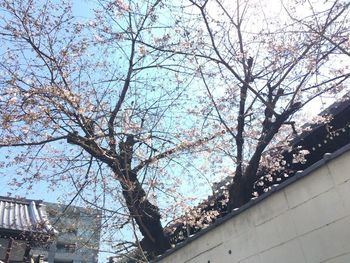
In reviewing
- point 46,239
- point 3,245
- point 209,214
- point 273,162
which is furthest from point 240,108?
point 3,245

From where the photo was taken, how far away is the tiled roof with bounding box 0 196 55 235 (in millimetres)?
13000

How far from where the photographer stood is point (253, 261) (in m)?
5.25

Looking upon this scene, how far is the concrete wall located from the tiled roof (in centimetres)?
672

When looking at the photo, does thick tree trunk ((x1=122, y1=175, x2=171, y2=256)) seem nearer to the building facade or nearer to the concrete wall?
the building facade

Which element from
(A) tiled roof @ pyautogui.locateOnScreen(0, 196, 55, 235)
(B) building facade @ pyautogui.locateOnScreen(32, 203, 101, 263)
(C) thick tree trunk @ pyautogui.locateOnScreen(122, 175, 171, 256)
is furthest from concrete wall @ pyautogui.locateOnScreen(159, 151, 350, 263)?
(A) tiled roof @ pyautogui.locateOnScreen(0, 196, 55, 235)

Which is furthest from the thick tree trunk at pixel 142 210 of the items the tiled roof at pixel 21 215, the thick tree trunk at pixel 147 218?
the tiled roof at pixel 21 215

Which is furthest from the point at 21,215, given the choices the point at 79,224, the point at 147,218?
the point at 147,218

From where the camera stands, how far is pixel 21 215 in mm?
15531

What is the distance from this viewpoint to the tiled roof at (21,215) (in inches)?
512

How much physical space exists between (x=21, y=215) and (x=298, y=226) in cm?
1304

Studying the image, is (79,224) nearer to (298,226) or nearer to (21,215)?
(298,226)

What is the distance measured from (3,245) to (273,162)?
8708 millimetres

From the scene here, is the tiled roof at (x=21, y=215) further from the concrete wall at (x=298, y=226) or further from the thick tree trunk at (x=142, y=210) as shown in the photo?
the concrete wall at (x=298, y=226)

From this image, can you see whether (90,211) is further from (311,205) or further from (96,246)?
(311,205)
